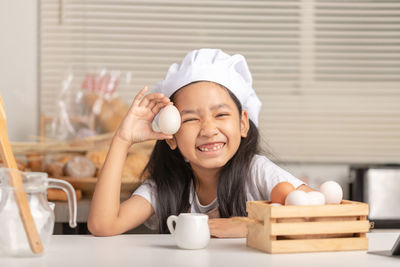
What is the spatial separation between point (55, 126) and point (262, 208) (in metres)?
1.90

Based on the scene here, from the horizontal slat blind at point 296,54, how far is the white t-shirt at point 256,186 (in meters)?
1.34

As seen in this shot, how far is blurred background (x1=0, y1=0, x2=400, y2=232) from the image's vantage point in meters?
2.96

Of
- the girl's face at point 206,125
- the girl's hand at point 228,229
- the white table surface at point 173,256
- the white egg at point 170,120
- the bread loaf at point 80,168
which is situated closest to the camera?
the white table surface at point 173,256

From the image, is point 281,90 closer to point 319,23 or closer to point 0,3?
point 319,23

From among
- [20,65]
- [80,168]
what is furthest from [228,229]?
[20,65]

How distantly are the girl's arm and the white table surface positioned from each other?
25cm

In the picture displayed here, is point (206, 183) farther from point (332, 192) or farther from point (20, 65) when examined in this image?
point (20, 65)

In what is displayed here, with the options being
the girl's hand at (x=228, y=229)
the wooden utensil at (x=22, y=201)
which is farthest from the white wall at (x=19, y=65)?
the wooden utensil at (x=22, y=201)

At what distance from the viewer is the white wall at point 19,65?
2.79 m

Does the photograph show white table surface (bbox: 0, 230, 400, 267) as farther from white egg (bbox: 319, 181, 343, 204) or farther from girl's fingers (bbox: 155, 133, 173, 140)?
girl's fingers (bbox: 155, 133, 173, 140)

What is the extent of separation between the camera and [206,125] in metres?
1.44

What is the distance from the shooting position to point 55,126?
2721 mm

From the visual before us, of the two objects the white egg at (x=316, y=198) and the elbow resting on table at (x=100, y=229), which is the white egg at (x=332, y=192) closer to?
the white egg at (x=316, y=198)

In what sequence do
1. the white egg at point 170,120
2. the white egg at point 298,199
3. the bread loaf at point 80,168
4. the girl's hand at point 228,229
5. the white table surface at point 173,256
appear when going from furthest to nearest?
the bread loaf at point 80,168, the white egg at point 170,120, the girl's hand at point 228,229, the white egg at point 298,199, the white table surface at point 173,256
